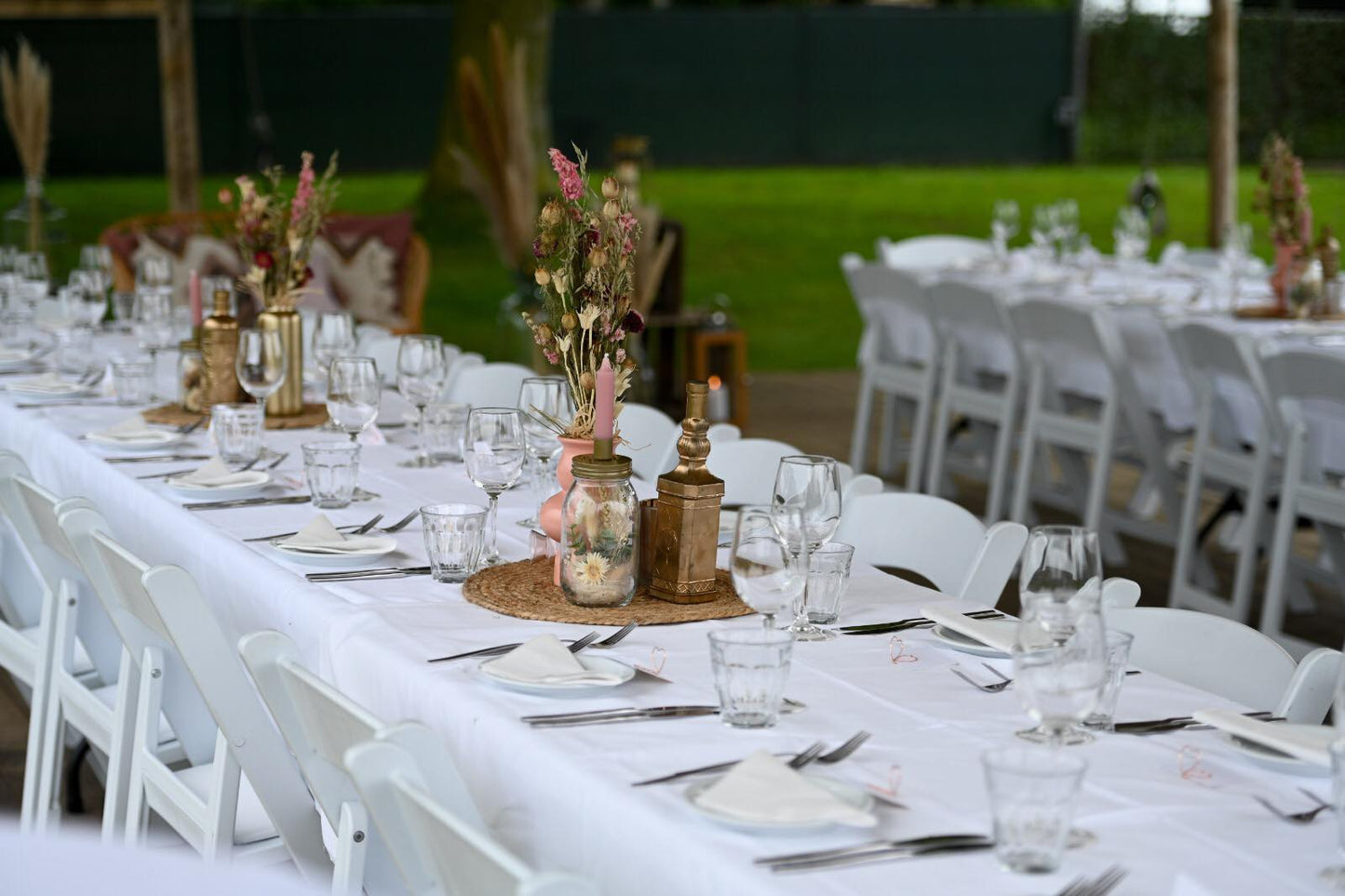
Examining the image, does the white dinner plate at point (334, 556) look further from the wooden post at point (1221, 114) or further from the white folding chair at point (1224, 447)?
Result: the wooden post at point (1221, 114)

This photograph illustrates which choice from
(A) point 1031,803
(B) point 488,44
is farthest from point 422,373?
(B) point 488,44

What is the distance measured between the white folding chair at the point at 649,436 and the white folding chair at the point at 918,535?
37.8 inches

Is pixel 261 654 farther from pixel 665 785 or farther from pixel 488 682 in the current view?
pixel 665 785

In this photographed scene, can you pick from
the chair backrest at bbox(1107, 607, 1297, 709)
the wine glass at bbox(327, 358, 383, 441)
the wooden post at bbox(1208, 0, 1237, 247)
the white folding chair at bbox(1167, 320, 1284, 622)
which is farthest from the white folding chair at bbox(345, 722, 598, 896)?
the wooden post at bbox(1208, 0, 1237, 247)

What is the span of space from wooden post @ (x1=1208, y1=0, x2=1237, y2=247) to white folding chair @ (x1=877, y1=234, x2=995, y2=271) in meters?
1.35

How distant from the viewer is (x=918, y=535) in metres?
3.10

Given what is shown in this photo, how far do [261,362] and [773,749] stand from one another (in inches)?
82.4

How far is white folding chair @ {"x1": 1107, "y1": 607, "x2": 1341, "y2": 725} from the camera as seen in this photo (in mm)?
2361

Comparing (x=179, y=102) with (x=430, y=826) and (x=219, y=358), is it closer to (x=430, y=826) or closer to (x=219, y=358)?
(x=219, y=358)

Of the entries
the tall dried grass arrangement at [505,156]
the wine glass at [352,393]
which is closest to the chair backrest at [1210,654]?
the wine glass at [352,393]

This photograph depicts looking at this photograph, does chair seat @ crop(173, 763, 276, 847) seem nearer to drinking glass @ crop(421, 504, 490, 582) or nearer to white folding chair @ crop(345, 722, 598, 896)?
drinking glass @ crop(421, 504, 490, 582)

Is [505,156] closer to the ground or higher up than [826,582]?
higher up

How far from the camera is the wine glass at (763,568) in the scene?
2207mm

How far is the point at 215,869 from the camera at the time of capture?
1267 millimetres
